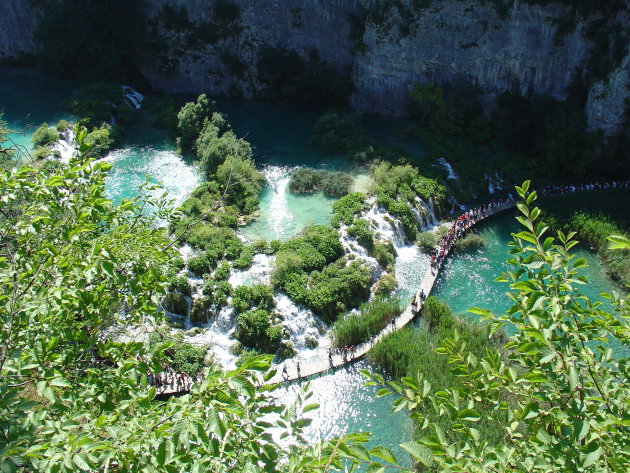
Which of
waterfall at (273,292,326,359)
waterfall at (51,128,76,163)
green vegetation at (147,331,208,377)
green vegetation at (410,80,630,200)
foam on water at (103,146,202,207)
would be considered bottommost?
green vegetation at (147,331,208,377)

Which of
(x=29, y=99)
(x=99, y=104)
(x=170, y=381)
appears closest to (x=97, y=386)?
(x=170, y=381)

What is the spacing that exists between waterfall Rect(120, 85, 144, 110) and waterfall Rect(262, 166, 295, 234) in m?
14.9

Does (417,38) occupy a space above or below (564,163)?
above

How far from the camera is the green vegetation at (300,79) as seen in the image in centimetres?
4119

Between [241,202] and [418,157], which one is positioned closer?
[241,202]

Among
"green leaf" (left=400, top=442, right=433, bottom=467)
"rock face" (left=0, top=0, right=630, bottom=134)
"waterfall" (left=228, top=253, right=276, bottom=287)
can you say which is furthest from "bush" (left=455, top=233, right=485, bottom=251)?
"green leaf" (left=400, top=442, right=433, bottom=467)

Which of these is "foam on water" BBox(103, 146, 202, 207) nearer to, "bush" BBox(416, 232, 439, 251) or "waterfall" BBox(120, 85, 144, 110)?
"waterfall" BBox(120, 85, 144, 110)

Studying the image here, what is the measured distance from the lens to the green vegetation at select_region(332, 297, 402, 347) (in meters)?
22.0

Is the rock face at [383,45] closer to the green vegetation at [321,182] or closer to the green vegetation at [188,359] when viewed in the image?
the green vegetation at [321,182]

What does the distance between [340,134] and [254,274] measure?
15.2 metres

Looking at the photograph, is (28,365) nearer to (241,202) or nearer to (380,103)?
(241,202)

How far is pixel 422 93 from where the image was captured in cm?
3697

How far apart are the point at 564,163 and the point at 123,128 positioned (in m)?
31.0

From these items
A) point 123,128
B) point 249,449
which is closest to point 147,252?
point 249,449
